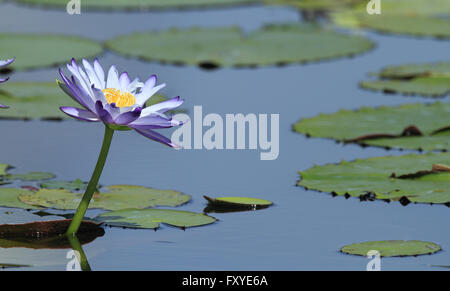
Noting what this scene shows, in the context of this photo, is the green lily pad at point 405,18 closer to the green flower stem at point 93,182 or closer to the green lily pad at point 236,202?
the green lily pad at point 236,202

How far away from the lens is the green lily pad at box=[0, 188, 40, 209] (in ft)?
9.88

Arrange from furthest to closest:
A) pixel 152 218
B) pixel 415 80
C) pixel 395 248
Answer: pixel 415 80 → pixel 152 218 → pixel 395 248

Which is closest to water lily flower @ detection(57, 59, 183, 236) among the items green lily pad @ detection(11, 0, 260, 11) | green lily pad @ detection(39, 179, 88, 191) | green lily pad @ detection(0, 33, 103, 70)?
green lily pad @ detection(39, 179, 88, 191)

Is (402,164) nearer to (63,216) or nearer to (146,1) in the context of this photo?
(63,216)

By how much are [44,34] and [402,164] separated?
3.62 metres

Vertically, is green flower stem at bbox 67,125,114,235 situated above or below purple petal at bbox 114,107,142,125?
below

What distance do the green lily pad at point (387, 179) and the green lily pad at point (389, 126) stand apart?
27 cm

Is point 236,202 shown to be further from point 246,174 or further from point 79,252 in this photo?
point 79,252

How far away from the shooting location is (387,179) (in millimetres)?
3430

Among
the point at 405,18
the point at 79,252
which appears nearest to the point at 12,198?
the point at 79,252

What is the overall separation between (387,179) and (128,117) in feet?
4.16

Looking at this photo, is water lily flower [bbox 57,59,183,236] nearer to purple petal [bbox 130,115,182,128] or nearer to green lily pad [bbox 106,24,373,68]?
purple petal [bbox 130,115,182,128]

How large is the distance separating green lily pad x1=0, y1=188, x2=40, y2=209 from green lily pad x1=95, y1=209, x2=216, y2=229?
0.28 meters
